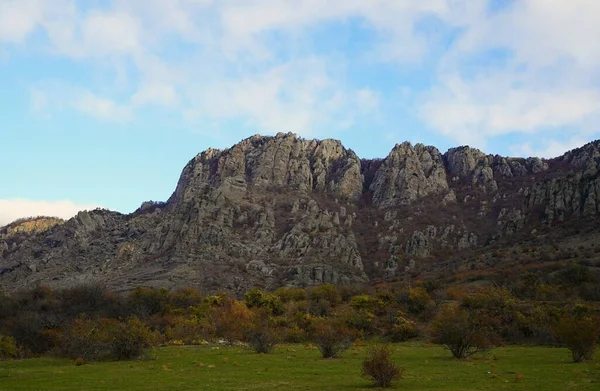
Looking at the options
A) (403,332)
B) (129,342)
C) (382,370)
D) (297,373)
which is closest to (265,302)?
(403,332)

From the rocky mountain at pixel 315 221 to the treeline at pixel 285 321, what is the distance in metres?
26.1

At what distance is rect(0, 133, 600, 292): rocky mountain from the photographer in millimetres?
111562

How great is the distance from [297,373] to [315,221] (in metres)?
105

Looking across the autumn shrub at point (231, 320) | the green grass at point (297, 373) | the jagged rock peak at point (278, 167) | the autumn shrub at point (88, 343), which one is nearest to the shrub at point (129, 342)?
the autumn shrub at point (88, 343)

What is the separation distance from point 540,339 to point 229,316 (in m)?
33.2

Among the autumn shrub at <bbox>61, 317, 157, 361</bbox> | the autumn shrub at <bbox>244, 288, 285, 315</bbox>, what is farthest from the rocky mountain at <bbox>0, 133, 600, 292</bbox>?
the autumn shrub at <bbox>61, 317, 157, 361</bbox>

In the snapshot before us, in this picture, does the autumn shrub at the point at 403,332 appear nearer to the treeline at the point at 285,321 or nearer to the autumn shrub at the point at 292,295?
the treeline at the point at 285,321

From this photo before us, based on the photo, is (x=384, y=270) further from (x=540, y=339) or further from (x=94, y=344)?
(x=94, y=344)

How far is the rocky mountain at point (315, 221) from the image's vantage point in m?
112

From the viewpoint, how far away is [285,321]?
63.0 m

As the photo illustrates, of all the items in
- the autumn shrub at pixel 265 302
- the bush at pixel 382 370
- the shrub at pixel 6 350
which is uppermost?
the autumn shrub at pixel 265 302

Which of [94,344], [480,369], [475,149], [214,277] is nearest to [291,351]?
[94,344]

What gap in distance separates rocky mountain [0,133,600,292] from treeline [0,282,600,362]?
26.1 m

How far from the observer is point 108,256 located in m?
127
